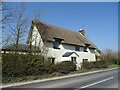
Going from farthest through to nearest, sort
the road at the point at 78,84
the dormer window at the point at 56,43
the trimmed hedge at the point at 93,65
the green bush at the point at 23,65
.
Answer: the trimmed hedge at the point at 93,65 → the dormer window at the point at 56,43 → the green bush at the point at 23,65 → the road at the point at 78,84

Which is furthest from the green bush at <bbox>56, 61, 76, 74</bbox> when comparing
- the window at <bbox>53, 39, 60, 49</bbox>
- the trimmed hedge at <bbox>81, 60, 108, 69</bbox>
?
the trimmed hedge at <bbox>81, 60, 108, 69</bbox>

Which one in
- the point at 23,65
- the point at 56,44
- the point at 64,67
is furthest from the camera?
the point at 56,44

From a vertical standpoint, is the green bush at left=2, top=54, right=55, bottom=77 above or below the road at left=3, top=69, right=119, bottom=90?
above

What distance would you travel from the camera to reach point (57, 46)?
67.1 ft

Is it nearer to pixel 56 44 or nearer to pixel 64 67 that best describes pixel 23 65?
pixel 64 67

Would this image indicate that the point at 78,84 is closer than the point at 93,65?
Yes

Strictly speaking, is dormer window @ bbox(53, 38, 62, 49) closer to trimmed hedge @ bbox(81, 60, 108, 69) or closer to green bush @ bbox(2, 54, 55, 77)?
green bush @ bbox(2, 54, 55, 77)

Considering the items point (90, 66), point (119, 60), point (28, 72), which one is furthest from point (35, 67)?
point (119, 60)

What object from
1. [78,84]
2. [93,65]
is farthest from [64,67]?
[93,65]

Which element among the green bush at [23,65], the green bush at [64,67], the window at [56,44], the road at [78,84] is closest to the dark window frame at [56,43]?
the window at [56,44]

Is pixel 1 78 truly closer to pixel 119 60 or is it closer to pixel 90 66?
pixel 90 66

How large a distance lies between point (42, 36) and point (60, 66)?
20.4ft

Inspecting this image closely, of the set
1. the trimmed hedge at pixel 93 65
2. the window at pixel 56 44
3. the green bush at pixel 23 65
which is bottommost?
the trimmed hedge at pixel 93 65

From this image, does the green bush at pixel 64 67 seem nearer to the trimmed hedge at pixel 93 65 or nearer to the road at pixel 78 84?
the road at pixel 78 84
